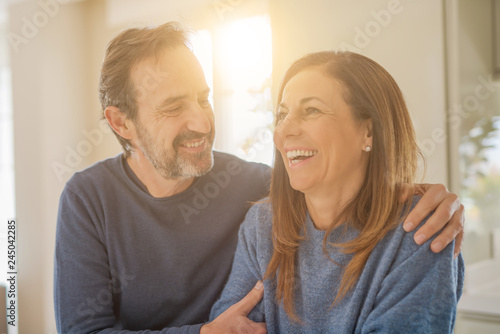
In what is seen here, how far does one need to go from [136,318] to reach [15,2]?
1473 millimetres

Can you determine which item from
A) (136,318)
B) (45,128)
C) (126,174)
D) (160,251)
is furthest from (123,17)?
(136,318)

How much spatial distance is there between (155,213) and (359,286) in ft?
1.80

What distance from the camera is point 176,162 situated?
116 cm

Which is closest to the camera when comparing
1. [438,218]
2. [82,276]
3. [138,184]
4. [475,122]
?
[438,218]

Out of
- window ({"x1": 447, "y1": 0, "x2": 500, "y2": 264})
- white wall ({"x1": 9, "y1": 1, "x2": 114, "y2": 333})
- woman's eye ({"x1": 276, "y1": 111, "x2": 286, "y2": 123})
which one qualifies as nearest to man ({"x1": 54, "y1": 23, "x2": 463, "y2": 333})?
woman's eye ({"x1": 276, "y1": 111, "x2": 286, "y2": 123})

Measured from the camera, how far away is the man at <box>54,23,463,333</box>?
1.13 metres

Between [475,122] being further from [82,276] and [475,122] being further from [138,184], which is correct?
[82,276]

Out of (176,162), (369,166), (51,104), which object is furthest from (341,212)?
(51,104)

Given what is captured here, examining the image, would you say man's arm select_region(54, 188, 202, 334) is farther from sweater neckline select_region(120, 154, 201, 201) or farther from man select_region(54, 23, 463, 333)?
sweater neckline select_region(120, 154, 201, 201)

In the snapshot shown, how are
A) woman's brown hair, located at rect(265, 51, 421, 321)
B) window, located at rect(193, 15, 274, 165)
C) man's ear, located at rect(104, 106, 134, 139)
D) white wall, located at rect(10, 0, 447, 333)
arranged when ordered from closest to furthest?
woman's brown hair, located at rect(265, 51, 421, 321)
man's ear, located at rect(104, 106, 134, 139)
window, located at rect(193, 15, 274, 165)
white wall, located at rect(10, 0, 447, 333)

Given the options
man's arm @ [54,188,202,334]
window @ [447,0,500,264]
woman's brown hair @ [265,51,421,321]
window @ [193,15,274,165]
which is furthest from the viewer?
window @ [193,15,274,165]

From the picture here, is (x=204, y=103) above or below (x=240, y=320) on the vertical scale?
above

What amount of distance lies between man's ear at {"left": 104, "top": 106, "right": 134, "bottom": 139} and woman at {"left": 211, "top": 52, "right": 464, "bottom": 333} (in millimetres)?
447

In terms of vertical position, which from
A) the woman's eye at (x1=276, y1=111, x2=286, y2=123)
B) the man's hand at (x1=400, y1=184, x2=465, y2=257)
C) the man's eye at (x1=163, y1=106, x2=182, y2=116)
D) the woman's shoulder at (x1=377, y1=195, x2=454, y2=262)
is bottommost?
the woman's shoulder at (x1=377, y1=195, x2=454, y2=262)
